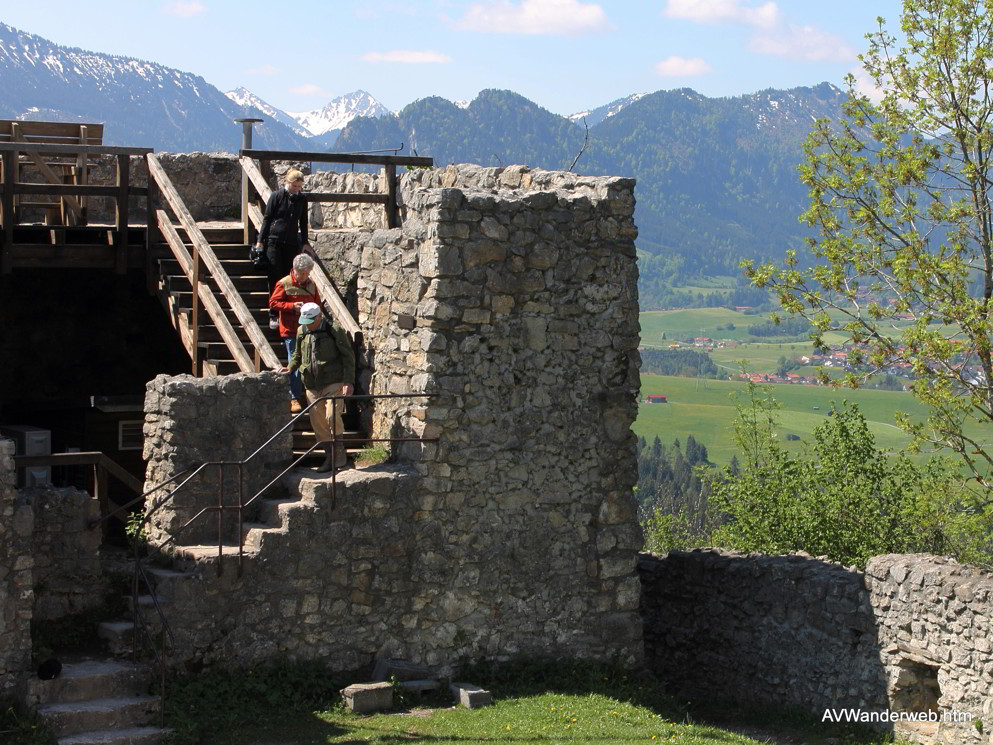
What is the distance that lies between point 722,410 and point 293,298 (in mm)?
145137

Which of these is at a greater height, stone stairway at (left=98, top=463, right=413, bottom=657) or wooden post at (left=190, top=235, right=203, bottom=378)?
wooden post at (left=190, top=235, right=203, bottom=378)

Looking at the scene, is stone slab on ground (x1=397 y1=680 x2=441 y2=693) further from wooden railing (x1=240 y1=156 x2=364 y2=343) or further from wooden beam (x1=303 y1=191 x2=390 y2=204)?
wooden beam (x1=303 y1=191 x2=390 y2=204)

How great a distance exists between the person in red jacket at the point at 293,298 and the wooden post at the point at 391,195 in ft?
8.07

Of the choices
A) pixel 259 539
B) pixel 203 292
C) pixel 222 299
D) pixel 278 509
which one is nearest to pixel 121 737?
pixel 259 539

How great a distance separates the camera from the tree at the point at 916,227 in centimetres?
1952

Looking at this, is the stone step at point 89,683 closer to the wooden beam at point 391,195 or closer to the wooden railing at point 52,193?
the wooden railing at point 52,193

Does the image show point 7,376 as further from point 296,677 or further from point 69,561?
point 296,677

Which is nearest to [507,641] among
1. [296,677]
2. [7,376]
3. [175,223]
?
[296,677]

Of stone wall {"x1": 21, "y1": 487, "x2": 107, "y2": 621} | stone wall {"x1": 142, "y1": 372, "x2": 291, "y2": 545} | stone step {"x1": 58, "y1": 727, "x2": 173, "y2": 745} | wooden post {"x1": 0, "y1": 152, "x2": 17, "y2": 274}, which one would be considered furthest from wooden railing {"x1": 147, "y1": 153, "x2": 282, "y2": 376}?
stone step {"x1": 58, "y1": 727, "x2": 173, "y2": 745}

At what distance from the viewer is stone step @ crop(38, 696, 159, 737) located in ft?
36.2

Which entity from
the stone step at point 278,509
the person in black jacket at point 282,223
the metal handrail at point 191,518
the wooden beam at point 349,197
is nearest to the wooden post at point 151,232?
the wooden beam at point 349,197

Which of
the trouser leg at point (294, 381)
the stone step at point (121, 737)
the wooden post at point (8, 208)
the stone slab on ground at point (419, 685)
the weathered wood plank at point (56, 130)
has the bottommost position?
the stone slab on ground at point (419, 685)

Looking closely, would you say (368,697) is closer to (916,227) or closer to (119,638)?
(119,638)

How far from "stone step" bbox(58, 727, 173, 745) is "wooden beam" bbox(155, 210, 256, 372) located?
157 inches
